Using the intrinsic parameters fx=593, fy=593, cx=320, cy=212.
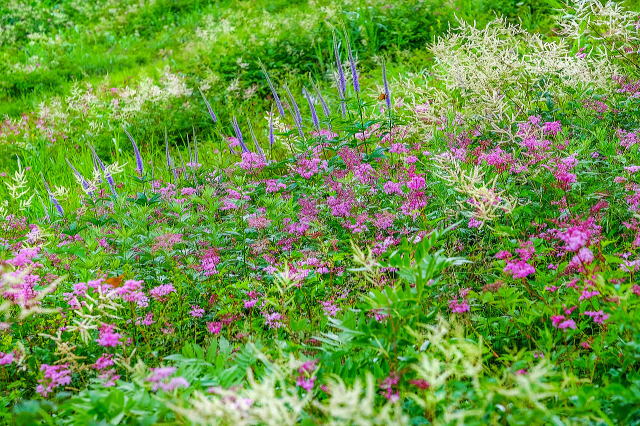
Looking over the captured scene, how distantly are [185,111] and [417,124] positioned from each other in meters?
4.07

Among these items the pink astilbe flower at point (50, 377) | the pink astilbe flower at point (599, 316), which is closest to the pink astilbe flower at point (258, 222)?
the pink astilbe flower at point (50, 377)

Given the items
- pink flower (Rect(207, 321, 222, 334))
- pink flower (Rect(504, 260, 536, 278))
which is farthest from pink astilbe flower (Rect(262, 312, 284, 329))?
pink flower (Rect(504, 260, 536, 278))

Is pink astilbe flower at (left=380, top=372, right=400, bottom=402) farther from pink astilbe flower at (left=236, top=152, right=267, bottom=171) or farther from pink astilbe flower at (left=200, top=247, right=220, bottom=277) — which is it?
pink astilbe flower at (left=236, top=152, right=267, bottom=171)

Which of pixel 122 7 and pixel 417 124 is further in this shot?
pixel 122 7

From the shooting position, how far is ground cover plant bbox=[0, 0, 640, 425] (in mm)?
1950

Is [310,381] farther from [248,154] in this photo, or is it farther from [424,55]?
[424,55]

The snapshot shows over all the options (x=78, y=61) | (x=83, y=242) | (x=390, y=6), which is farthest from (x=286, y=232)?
(x=78, y=61)

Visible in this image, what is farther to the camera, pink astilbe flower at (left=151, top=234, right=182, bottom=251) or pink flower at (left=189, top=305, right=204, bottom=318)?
pink astilbe flower at (left=151, top=234, right=182, bottom=251)

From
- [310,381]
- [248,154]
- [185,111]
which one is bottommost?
[185,111]

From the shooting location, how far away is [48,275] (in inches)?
137

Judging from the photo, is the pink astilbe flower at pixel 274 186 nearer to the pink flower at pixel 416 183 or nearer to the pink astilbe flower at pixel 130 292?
the pink flower at pixel 416 183

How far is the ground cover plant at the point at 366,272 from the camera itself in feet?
6.40

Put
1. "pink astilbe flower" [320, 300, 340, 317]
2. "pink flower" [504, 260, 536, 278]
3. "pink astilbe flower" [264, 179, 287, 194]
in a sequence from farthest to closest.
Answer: "pink astilbe flower" [264, 179, 287, 194], "pink astilbe flower" [320, 300, 340, 317], "pink flower" [504, 260, 536, 278]

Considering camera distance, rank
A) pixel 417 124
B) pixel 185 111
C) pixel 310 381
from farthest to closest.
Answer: pixel 185 111 < pixel 417 124 < pixel 310 381
